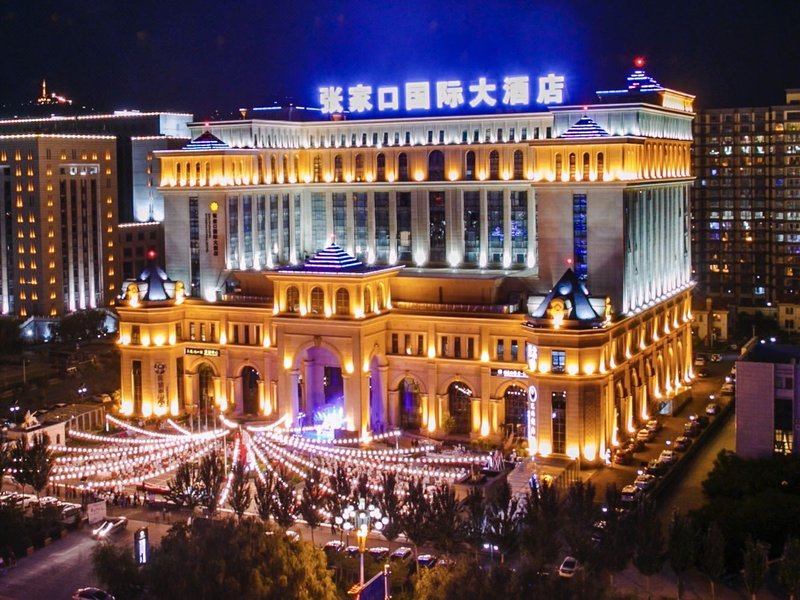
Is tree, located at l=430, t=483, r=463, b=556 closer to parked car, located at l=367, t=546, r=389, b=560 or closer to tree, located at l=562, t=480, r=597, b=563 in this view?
parked car, located at l=367, t=546, r=389, b=560

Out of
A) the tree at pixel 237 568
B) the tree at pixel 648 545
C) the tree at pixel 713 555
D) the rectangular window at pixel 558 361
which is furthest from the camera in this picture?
the rectangular window at pixel 558 361

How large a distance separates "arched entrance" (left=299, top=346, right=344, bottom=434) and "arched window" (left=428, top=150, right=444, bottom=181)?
15.6 metres

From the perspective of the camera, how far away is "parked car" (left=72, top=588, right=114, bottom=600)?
38.9 metres

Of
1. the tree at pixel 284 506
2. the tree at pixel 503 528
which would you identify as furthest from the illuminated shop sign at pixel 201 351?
the tree at pixel 503 528

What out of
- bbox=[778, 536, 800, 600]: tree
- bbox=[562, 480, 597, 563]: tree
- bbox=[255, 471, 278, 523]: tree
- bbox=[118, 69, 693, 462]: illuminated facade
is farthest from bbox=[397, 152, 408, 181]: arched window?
bbox=[778, 536, 800, 600]: tree

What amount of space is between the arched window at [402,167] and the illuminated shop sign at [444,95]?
3.44 m

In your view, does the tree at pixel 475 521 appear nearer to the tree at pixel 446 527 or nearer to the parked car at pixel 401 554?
the tree at pixel 446 527

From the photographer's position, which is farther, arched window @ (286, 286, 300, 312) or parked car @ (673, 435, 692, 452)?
arched window @ (286, 286, 300, 312)

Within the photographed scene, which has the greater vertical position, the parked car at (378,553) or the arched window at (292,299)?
the arched window at (292,299)

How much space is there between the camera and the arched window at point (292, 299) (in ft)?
202

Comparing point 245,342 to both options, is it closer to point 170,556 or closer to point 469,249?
point 469,249

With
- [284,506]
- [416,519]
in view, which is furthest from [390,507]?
[284,506]

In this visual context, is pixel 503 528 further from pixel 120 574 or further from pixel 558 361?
pixel 558 361

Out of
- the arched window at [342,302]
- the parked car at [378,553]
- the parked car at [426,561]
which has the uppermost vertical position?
the arched window at [342,302]
